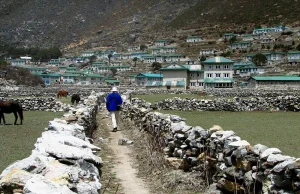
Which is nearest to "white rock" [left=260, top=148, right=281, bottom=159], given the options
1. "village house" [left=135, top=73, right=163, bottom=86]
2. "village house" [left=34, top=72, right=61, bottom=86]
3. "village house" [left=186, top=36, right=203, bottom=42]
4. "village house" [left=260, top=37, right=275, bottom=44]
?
"village house" [left=135, top=73, right=163, bottom=86]

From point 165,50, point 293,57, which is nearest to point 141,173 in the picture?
point 293,57

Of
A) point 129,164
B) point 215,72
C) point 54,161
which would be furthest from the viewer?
point 215,72

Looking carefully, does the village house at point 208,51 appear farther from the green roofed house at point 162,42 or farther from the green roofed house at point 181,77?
the green roofed house at point 181,77

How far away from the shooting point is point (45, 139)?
8.27 m

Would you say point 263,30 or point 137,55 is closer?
point 263,30

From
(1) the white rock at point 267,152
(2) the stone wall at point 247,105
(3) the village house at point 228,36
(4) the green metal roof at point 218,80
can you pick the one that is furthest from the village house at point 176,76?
(3) the village house at point 228,36

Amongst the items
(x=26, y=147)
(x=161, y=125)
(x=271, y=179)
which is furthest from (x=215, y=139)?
(x=26, y=147)

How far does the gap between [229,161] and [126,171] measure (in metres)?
3.49

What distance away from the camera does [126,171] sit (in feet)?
31.3

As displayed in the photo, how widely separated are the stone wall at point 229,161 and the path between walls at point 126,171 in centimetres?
112

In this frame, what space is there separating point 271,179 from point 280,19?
616 feet

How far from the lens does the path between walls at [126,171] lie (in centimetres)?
802

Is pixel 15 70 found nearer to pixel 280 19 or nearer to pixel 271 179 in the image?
pixel 271 179

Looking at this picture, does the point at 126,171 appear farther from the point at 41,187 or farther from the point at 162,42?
the point at 162,42
